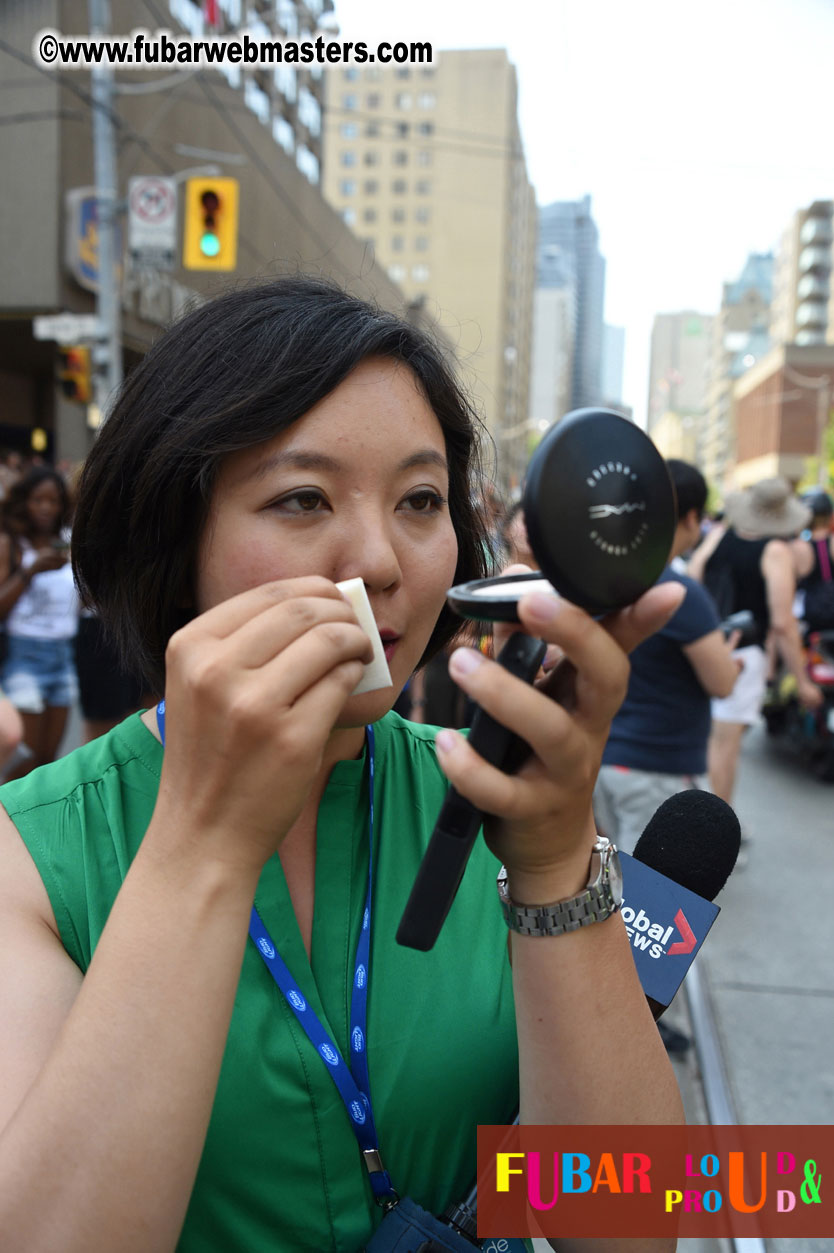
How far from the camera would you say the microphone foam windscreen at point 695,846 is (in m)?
1.37

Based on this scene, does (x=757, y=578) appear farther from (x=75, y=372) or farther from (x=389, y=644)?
(x=75, y=372)

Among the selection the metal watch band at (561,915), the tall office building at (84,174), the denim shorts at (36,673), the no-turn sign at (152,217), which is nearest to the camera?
the metal watch band at (561,915)

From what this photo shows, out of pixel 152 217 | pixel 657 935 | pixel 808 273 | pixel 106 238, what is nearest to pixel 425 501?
pixel 657 935

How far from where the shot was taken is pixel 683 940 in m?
1.30

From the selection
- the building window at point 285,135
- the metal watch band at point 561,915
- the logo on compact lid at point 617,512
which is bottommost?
the metal watch band at point 561,915

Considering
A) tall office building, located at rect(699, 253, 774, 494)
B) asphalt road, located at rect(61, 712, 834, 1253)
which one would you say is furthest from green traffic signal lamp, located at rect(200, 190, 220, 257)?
tall office building, located at rect(699, 253, 774, 494)

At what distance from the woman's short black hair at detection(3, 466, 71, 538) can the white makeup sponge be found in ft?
16.8

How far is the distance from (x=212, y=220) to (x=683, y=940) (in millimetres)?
10169

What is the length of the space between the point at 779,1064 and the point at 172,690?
11.8 feet

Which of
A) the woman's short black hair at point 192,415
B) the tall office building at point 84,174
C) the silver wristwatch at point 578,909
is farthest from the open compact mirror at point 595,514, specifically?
the tall office building at point 84,174

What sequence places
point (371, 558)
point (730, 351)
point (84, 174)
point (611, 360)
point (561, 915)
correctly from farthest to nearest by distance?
point (611, 360)
point (730, 351)
point (84, 174)
point (371, 558)
point (561, 915)

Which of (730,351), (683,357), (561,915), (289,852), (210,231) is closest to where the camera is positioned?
(561,915)

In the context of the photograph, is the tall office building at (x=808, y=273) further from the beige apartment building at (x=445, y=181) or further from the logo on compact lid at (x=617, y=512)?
the logo on compact lid at (x=617, y=512)

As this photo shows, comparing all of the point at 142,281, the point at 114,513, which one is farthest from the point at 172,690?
the point at 142,281
